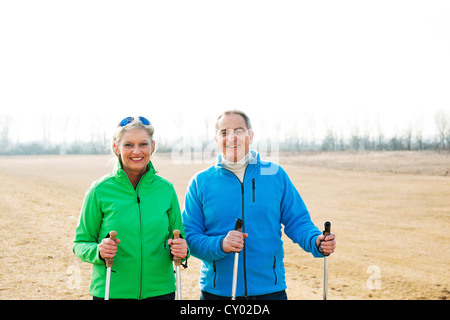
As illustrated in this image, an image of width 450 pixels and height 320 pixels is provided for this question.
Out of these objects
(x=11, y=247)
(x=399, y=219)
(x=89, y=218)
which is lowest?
(x=399, y=219)

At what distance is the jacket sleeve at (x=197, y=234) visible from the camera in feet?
11.1

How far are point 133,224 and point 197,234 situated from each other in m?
0.54

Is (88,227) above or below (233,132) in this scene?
below

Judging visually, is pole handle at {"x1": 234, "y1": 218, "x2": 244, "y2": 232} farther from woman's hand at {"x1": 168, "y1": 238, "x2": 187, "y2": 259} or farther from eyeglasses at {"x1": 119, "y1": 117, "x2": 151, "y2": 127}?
eyeglasses at {"x1": 119, "y1": 117, "x2": 151, "y2": 127}

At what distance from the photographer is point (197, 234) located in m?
3.50

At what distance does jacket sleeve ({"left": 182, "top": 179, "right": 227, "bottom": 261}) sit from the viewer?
3377 mm

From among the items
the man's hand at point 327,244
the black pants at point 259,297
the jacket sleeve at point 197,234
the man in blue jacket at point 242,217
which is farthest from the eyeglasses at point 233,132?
the black pants at point 259,297

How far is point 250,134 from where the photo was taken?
371 cm

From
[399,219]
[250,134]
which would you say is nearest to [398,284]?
[250,134]

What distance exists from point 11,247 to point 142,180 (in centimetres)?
945

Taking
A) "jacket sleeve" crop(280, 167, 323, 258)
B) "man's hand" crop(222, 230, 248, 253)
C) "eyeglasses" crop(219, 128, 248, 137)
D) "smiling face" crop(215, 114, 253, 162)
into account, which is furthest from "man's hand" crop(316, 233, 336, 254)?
"eyeglasses" crop(219, 128, 248, 137)

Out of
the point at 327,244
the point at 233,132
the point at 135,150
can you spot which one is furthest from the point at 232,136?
the point at 327,244

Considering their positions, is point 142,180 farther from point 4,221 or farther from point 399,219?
point 399,219

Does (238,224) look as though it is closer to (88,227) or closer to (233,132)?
(233,132)
